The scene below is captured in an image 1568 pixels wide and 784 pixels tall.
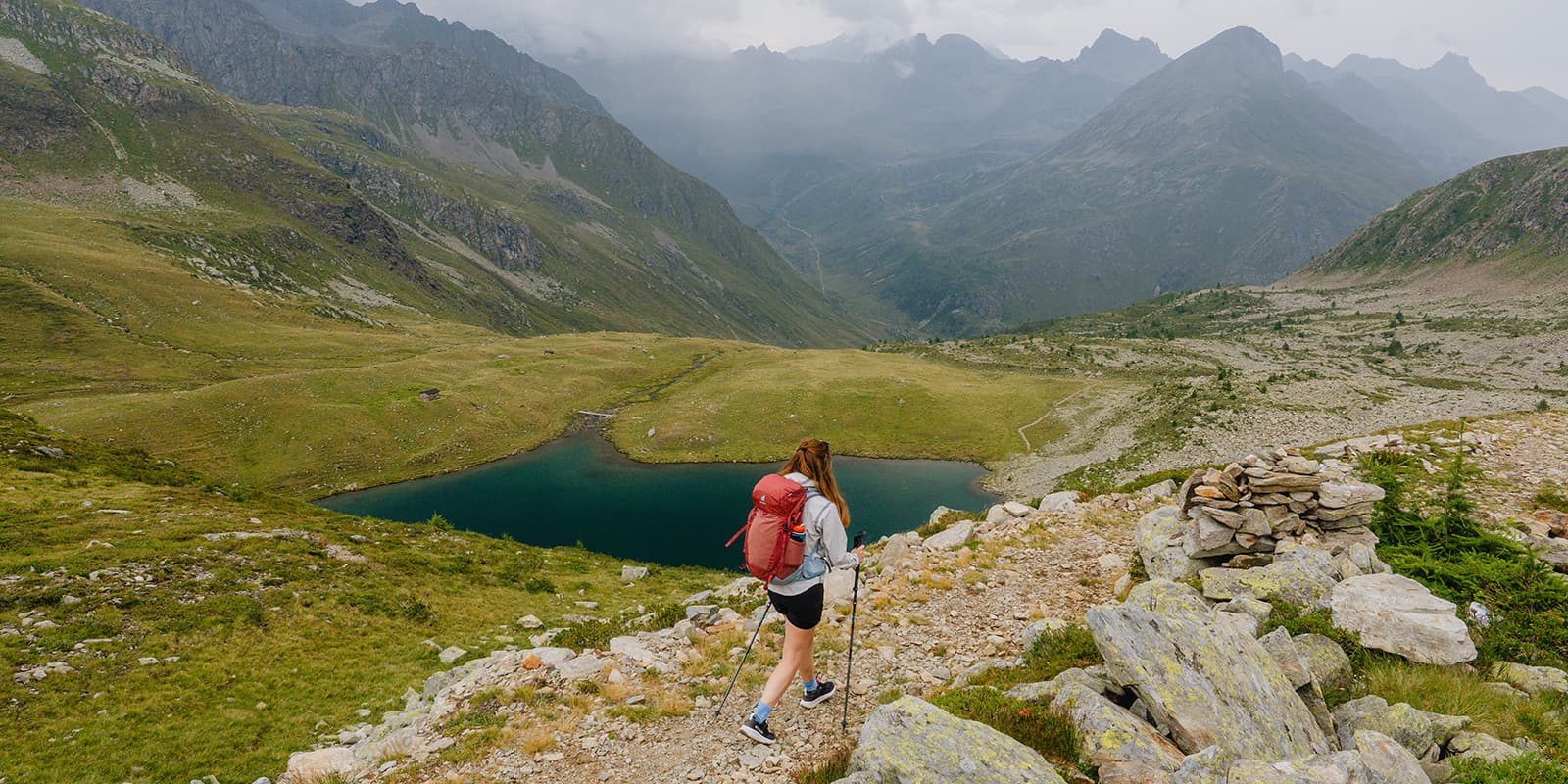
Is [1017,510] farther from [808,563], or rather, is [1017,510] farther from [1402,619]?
[808,563]

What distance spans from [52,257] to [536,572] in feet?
502

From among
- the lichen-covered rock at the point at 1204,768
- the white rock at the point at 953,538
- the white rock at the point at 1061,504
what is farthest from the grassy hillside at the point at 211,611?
the lichen-covered rock at the point at 1204,768

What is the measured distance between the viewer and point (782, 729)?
1066 centimetres

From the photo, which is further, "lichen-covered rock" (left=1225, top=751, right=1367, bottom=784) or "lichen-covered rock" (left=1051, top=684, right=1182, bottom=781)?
"lichen-covered rock" (left=1051, top=684, right=1182, bottom=781)

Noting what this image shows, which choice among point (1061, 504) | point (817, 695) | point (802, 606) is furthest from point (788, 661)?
point (1061, 504)

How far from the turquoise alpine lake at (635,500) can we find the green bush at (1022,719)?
142 ft

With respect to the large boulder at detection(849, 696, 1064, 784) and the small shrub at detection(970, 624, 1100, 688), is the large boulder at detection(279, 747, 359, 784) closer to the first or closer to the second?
the large boulder at detection(849, 696, 1064, 784)

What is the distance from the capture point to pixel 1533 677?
29.1 ft

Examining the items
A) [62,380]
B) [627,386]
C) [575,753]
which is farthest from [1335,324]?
[62,380]

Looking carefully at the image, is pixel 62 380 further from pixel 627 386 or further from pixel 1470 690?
pixel 1470 690

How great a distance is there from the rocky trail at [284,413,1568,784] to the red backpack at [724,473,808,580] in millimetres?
2610

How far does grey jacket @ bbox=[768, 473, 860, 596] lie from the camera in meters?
9.66

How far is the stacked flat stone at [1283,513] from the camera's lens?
1488cm

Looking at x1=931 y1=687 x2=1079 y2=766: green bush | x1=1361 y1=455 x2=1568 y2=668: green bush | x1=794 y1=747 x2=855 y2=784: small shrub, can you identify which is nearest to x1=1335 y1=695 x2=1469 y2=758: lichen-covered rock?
x1=1361 y1=455 x2=1568 y2=668: green bush
